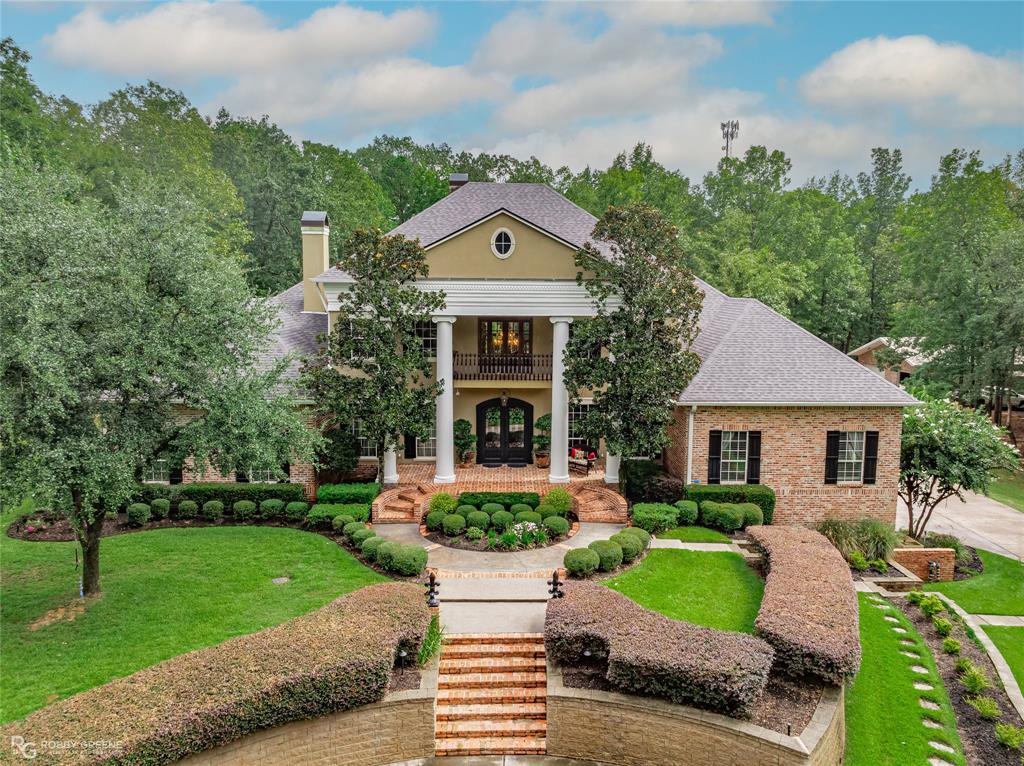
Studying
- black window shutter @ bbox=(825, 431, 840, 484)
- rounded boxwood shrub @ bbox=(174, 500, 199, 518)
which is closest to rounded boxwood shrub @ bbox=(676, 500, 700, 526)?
black window shutter @ bbox=(825, 431, 840, 484)

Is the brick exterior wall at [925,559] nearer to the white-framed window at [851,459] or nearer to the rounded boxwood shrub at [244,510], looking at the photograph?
the white-framed window at [851,459]

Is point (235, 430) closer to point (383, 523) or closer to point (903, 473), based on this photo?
point (383, 523)

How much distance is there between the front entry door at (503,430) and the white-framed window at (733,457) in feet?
23.3

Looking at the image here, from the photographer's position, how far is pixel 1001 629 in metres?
14.2

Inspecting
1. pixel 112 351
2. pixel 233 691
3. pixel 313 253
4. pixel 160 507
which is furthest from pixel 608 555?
pixel 313 253

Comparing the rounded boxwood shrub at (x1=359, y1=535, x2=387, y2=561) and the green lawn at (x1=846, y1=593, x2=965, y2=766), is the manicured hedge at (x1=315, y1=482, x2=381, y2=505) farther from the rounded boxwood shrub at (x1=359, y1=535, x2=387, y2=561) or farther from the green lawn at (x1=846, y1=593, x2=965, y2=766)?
the green lawn at (x1=846, y1=593, x2=965, y2=766)

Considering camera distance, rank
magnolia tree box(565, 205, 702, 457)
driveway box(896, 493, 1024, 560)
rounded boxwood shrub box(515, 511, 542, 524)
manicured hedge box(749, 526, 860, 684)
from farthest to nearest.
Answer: driveway box(896, 493, 1024, 560)
magnolia tree box(565, 205, 702, 457)
rounded boxwood shrub box(515, 511, 542, 524)
manicured hedge box(749, 526, 860, 684)

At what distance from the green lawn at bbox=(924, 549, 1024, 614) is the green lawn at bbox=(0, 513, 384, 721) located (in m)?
14.4

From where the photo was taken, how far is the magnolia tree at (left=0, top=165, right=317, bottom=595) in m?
10.5

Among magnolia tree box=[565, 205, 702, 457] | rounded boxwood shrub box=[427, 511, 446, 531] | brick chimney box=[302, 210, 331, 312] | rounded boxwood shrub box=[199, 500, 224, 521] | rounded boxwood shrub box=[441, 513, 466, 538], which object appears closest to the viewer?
rounded boxwood shrub box=[441, 513, 466, 538]

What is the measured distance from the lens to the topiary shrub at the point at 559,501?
60.5 feet

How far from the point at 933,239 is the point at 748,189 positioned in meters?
12.2

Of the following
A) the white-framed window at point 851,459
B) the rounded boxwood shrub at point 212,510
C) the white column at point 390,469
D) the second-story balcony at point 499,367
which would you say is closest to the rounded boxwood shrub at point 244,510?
the rounded boxwood shrub at point 212,510

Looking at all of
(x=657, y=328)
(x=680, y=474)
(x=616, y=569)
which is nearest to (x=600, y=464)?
(x=680, y=474)
